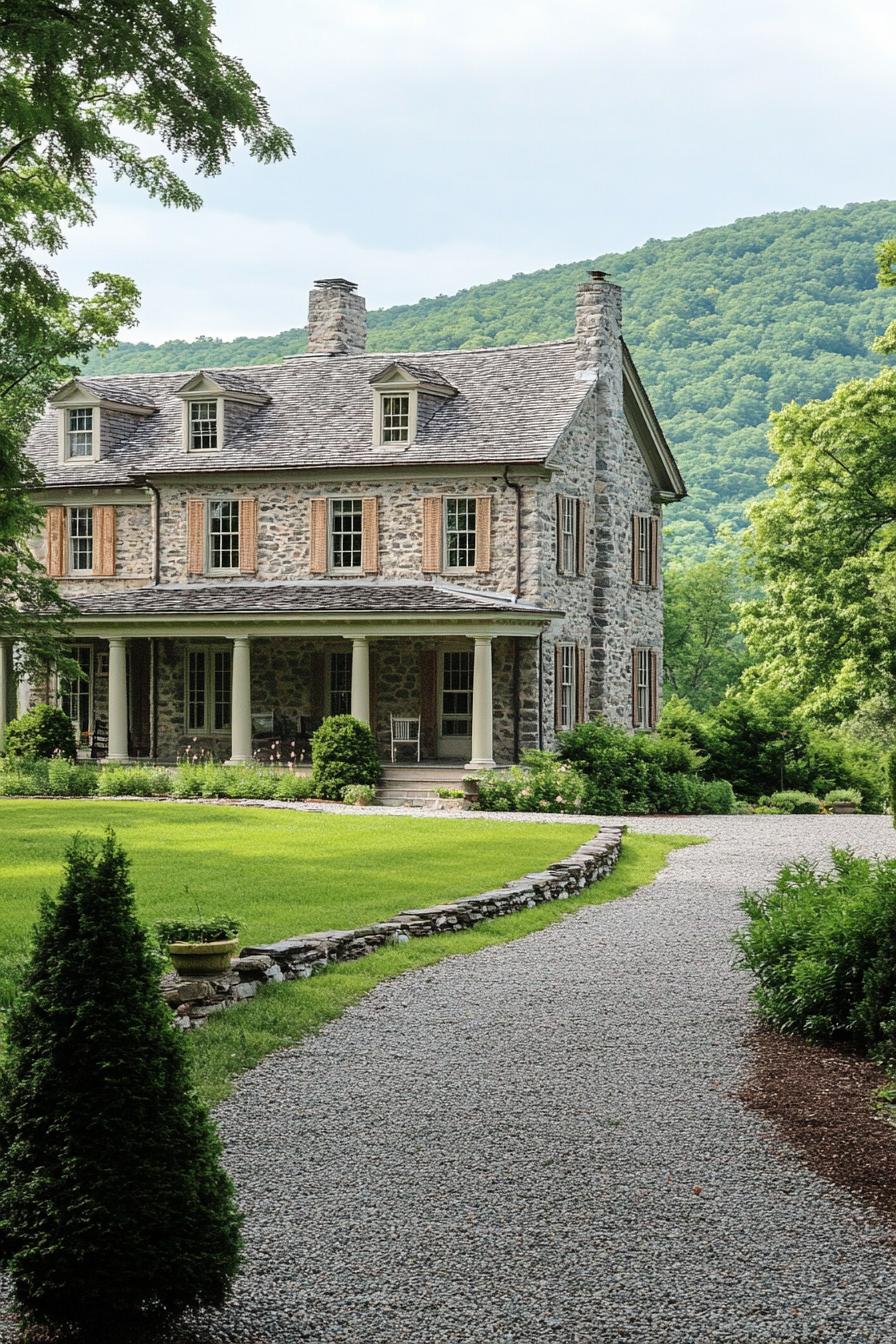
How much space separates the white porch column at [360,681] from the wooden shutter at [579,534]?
4896 mm

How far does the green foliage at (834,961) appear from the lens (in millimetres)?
8359

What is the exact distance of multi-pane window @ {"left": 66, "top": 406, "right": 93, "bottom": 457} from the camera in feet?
107

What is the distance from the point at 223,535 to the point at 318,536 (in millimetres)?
2323

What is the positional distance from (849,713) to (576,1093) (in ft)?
87.3

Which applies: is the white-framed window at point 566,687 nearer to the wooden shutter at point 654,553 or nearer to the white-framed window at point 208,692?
the wooden shutter at point 654,553

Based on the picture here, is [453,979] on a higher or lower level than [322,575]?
lower

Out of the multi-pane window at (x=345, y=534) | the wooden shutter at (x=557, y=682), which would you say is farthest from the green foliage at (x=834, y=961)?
the multi-pane window at (x=345, y=534)

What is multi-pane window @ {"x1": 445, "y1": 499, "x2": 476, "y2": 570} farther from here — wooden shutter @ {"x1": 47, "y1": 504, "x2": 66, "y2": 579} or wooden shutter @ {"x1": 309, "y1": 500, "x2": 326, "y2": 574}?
wooden shutter @ {"x1": 47, "y1": 504, "x2": 66, "y2": 579}

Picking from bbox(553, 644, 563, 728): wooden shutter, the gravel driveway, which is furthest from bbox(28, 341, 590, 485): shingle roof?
the gravel driveway

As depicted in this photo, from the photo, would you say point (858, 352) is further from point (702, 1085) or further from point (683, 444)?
point (702, 1085)

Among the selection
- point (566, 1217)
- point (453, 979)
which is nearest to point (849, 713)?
point (453, 979)

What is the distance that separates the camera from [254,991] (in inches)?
382

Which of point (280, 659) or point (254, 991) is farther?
point (280, 659)

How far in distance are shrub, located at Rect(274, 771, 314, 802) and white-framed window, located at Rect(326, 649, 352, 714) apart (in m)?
4.17
